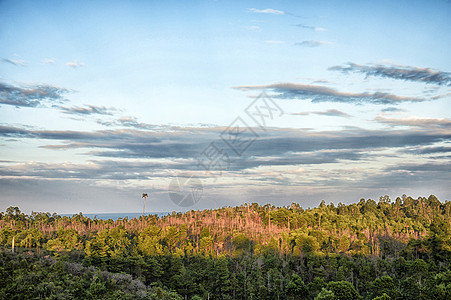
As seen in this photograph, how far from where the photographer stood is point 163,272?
67500 millimetres

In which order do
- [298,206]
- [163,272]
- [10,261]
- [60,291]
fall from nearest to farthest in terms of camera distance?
[60,291], [10,261], [163,272], [298,206]

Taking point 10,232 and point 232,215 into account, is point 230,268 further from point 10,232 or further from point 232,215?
point 232,215

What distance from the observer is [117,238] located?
83688mm

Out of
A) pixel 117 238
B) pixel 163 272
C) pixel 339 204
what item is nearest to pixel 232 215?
pixel 339 204

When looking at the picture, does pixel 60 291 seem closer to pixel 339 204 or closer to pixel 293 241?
pixel 293 241

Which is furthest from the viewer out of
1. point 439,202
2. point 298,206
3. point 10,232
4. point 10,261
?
point 439,202

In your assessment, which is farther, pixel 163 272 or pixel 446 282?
pixel 163 272

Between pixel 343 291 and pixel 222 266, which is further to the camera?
pixel 222 266

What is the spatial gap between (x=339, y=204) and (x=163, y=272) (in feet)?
374

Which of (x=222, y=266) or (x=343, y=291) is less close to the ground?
(x=222, y=266)

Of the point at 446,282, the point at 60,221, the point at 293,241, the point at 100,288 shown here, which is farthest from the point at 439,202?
the point at 100,288

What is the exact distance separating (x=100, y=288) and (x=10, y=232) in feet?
155

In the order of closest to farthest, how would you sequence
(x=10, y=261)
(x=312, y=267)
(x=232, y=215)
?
(x=10, y=261), (x=312, y=267), (x=232, y=215)

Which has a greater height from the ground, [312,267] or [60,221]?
[60,221]
